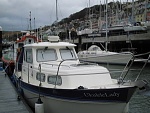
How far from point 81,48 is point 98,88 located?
162ft

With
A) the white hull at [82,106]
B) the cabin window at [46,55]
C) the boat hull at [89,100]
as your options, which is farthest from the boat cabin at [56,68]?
the white hull at [82,106]

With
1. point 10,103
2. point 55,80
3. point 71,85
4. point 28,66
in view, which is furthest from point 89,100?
point 28,66

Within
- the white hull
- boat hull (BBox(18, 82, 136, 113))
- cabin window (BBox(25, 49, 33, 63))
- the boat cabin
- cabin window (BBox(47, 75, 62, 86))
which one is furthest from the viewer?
cabin window (BBox(25, 49, 33, 63))

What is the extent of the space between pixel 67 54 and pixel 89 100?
13.0 ft

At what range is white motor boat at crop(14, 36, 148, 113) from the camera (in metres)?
7.68

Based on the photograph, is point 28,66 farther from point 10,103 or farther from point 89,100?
point 89,100

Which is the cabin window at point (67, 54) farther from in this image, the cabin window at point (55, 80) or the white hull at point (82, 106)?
the white hull at point (82, 106)

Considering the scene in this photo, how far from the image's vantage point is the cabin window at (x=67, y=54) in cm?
1115

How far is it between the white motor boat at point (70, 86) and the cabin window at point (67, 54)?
7 cm

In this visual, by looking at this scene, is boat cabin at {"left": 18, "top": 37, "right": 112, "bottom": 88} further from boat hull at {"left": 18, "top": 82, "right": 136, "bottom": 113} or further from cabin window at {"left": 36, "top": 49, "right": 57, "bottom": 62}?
boat hull at {"left": 18, "top": 82, "right": 136, "bottom": 113}

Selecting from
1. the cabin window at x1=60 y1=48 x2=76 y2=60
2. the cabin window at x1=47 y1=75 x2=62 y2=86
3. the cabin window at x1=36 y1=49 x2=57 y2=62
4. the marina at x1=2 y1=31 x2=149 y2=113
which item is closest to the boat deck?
the marina at x1=2 y1=31 x2=149 y2=113

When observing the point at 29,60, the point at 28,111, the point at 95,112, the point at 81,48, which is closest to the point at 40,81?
the point at 28,111

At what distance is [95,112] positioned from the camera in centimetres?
795

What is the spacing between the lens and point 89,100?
25.6ft
